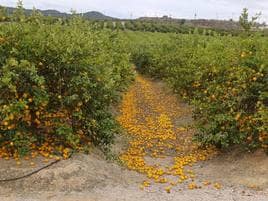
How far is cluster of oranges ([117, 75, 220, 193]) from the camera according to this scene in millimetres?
7316

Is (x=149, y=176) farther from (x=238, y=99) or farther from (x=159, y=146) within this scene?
(x=159, y=146)

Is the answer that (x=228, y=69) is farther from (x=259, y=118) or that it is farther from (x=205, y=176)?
(x=205, y=176)

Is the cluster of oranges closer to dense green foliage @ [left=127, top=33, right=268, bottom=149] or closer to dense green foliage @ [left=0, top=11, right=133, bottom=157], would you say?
dense green foliage @ [left=127, top=33, right=268, bottom=149]

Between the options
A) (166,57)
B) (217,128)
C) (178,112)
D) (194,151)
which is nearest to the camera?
(217,128)

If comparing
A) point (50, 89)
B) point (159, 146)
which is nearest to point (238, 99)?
point (159, 146)

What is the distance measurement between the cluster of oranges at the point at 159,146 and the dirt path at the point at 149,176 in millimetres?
16

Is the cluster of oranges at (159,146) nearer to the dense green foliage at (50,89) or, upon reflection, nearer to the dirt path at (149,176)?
the dirt path at (149,176)

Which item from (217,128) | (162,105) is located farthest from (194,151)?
(162,105)

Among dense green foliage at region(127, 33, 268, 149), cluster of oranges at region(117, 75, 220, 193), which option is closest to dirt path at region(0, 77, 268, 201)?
cluster of oranges at region(117, 75, 220, 193)

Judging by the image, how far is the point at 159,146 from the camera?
935 cm

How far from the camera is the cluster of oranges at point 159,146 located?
732cm

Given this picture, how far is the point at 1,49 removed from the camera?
662 centimetres

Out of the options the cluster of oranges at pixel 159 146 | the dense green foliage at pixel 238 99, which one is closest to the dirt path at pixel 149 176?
the cluster of oranges at pixel 159 146

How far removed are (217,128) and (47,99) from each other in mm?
3211
